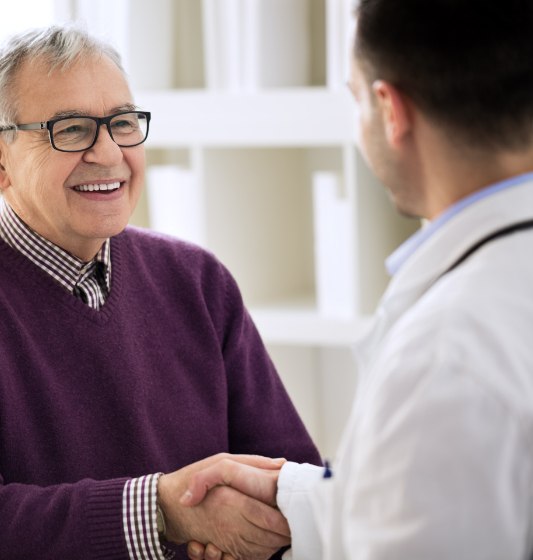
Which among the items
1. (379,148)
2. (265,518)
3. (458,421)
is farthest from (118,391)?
(458,421)

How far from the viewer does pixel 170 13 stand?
9.07 ft

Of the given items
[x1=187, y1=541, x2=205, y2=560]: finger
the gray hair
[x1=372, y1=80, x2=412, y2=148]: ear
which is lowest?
[x1=187, y1=541, x2=205, y2=560]: finger

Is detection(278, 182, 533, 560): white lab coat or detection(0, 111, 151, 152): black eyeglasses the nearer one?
detection(278, 182, 533, 560): white lab coat

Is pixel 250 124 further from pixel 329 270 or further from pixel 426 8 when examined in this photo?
pixel 426 8

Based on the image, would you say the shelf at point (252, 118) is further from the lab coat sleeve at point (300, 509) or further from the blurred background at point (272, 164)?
the lab coat sleeve at point (300, 509)

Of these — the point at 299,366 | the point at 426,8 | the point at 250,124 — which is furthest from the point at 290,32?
the point at 426,8

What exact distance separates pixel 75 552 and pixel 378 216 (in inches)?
48.2

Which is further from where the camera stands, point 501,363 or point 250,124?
point 250,124

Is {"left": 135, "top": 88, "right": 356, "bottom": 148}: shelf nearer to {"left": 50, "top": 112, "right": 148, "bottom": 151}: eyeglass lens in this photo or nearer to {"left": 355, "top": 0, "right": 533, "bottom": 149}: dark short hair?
{"left": 50, "top": 112, "right": 148, "bottom": 151}: eyeglass lens

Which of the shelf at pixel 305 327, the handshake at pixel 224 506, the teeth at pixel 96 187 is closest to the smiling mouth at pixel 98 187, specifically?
the teeth at pixel 96 187

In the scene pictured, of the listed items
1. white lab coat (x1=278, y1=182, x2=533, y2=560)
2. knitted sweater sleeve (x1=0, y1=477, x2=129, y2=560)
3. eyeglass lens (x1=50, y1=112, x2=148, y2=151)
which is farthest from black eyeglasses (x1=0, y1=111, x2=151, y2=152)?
white lab coat (x1=278, y1=182, x2=533, y2=560)

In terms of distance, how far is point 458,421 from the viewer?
0.98m

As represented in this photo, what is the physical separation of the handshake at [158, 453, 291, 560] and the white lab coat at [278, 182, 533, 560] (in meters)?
0.55

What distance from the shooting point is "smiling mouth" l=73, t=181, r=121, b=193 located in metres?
1.79
